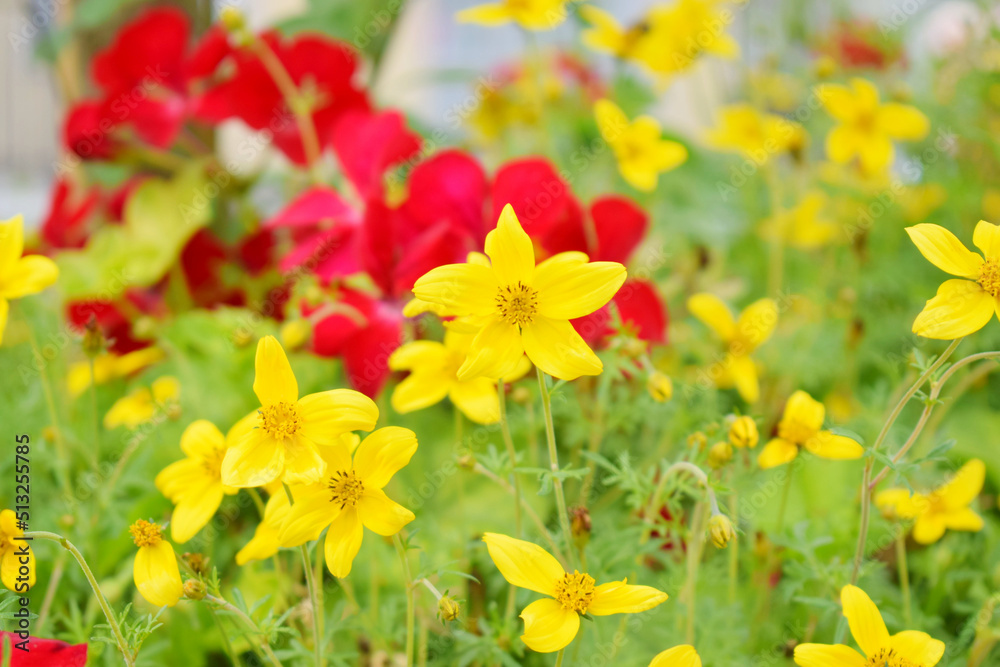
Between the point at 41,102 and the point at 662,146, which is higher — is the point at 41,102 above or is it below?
below

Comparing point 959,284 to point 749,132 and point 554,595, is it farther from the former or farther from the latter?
point 749,132

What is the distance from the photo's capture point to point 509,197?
373 millimetres

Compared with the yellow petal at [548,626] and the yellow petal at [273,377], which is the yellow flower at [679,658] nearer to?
the yellow petal at [548,626]

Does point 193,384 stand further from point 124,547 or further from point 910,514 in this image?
point 910,514

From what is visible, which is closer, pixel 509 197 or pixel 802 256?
pixel 509 197

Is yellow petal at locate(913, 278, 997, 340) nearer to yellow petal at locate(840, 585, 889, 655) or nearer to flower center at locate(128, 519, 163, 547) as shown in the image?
yellow petal at locate(840, 585, 889, 655)

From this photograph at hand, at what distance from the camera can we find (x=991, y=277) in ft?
0.72

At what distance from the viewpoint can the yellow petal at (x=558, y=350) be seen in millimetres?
207

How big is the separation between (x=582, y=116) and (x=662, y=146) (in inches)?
11.5

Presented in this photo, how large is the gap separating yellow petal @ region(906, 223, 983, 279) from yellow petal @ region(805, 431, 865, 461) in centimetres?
7

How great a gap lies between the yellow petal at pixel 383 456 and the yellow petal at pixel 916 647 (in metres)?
0.16

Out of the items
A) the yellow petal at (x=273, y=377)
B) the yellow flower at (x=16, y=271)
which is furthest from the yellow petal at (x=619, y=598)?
the yellow flower at (x=16, y=271)

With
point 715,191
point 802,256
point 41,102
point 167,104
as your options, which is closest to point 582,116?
point 715,191

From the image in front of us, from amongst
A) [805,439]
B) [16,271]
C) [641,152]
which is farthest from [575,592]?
[641,152]
